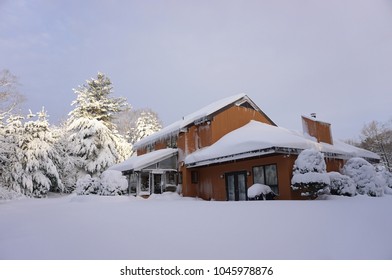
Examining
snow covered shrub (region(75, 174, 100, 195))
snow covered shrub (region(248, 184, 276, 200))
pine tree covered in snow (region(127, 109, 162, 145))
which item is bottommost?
snow covered shrub (region(248, 184, 276, 200))

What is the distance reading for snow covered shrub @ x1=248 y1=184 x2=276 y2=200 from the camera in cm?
1236

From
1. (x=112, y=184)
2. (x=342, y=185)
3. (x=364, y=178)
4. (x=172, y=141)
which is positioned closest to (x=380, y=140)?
(x=364, y=178)

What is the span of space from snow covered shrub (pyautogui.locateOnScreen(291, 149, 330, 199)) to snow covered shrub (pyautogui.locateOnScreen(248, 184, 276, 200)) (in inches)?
45.1

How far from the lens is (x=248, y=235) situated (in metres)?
4.68

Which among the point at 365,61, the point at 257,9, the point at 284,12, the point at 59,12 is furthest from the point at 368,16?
the point at 59,12

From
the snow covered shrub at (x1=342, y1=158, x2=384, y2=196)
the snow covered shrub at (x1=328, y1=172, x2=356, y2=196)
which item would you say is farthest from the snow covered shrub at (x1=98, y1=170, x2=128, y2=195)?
the snow covered shrub at (x1=342, y1=158, x2=384, y2=196)

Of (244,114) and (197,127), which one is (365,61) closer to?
(244,114)

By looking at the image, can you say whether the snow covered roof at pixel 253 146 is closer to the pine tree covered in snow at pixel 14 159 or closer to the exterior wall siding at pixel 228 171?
the exterior wall siding at pixel 228 171

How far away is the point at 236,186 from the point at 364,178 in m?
6.54

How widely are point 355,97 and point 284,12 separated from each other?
109 ft

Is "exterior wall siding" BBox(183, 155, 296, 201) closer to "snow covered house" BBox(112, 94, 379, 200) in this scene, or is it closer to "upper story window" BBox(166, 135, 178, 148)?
"snow covered house" BBox(112, 94, 379, 200)

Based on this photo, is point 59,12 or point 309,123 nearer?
point 59,12

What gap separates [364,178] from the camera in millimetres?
13562

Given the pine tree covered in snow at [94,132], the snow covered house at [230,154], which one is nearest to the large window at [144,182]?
the snow covered house at [230,154]
